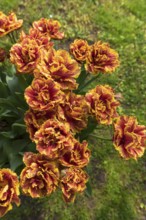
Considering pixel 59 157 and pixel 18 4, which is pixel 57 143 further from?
pixel 18 4

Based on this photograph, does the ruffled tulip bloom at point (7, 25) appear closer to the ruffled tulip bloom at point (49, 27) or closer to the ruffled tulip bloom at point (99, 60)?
the ruffled tulip bloom at point (49, 27)

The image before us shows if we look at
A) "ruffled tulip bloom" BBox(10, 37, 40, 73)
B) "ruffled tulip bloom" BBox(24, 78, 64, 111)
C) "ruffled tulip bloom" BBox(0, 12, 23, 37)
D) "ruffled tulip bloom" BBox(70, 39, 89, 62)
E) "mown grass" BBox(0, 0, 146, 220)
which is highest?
"ruffled tulip bloom" BBox(0, 12, 23, 37)

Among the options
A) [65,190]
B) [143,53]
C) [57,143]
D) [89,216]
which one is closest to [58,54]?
[57,143]

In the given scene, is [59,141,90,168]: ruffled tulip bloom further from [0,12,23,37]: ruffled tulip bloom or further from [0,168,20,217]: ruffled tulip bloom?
[0,12,23,37]: ruffled tulip bloom

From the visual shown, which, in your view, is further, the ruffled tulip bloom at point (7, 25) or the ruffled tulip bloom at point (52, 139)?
the ruffled tulip bloom at point (7, 25)

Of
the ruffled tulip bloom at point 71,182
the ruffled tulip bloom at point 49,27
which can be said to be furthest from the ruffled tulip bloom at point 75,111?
the ruffled tulip bloom at point 49,27

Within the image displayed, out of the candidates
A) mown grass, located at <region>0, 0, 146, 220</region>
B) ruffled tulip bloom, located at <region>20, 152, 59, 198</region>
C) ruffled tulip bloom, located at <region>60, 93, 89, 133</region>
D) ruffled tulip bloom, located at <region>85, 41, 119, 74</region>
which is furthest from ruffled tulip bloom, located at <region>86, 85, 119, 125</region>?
mown grass, located at <region>0, 0, 146, 220</region>
